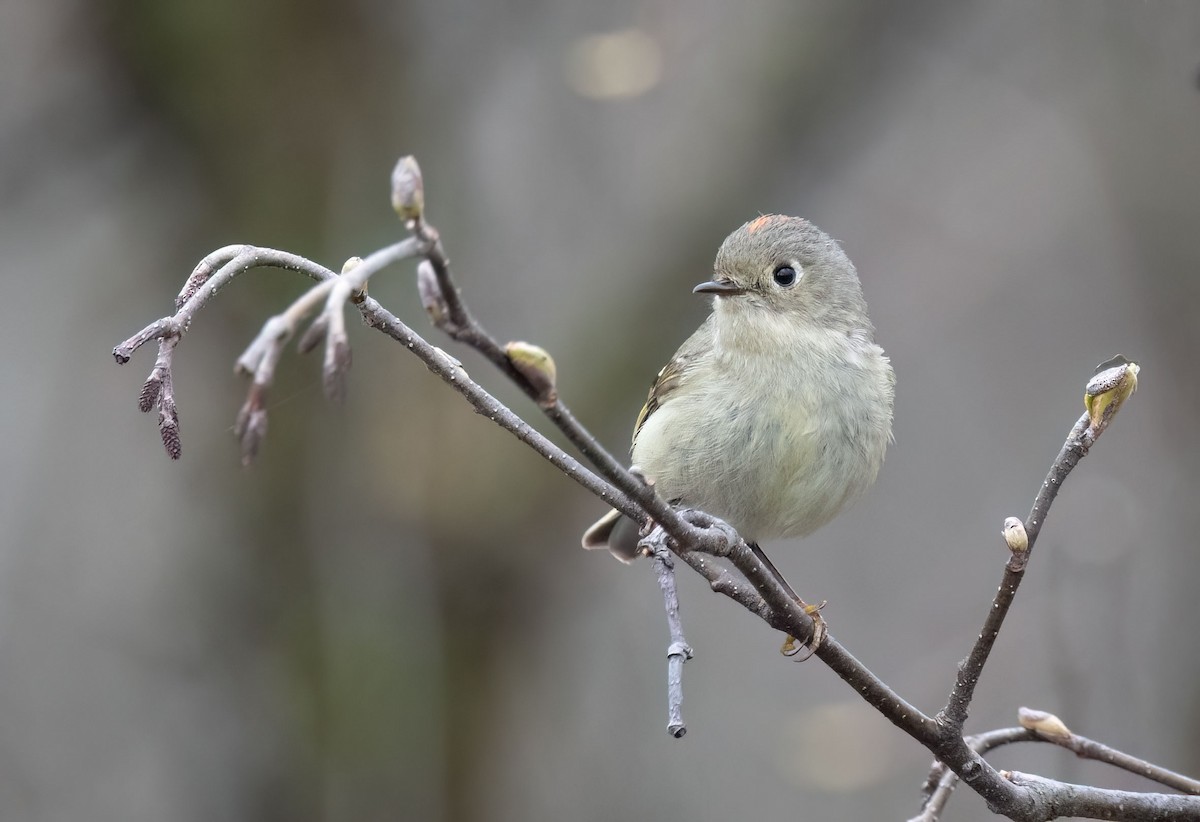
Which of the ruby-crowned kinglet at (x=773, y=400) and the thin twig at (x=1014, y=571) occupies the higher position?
the ruby-crowned kinglet at (x=773, y=400)

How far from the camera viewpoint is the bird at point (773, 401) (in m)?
2.94

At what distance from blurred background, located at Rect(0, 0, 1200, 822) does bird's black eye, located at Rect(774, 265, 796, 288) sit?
5.01 feet

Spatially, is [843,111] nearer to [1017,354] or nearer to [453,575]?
[1017,354]

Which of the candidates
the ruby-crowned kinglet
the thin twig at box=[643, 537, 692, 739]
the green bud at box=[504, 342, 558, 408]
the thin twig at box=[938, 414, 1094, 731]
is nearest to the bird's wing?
the ruby-crowned kinglet

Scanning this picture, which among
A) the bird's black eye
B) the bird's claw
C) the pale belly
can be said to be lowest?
the bird's claw

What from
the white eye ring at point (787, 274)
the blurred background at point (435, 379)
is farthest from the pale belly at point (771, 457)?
the blurred background at point (435, 379)

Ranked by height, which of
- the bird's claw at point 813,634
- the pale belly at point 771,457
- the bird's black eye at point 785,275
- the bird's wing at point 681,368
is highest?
the bird's black eye at point 785,275

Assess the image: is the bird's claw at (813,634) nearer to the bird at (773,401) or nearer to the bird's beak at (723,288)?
the bird at (773,401)

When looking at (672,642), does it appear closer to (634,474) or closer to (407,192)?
(634,474)

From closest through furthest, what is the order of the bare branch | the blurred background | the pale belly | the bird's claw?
the bare branch
the bird's claw
the pale belly
the blurred background

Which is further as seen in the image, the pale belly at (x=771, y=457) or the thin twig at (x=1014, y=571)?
the pale belly at (x=771, y=457)

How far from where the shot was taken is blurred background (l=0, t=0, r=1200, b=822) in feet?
15.3

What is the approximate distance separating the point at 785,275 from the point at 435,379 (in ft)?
6.20

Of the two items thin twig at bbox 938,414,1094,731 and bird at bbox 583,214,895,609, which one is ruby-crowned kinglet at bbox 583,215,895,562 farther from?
thin twig at bbox 938,414,1094,731
